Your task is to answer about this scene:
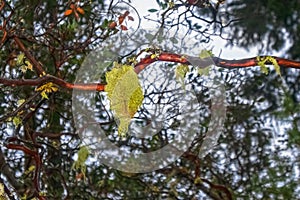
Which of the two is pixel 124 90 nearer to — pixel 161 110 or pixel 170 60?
pixel 170 60

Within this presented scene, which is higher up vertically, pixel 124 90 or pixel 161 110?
pixel 161 110

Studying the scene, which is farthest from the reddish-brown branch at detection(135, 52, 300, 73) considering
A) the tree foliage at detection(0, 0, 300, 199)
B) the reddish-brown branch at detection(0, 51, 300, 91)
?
the tree foliage at detection(0, 0, 300, 199)

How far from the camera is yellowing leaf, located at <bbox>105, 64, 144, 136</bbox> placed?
869 millimetres

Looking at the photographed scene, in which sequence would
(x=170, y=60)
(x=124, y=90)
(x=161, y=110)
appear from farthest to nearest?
(x=161, y=110) < (x=170, y=60) < (x=124, y=90)

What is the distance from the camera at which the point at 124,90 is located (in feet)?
2.88

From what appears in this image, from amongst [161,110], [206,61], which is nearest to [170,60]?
[206,61]

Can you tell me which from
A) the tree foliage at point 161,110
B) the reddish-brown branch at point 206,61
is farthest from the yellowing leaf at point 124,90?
the tree foliage at point 161,110

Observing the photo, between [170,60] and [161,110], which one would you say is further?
[161,110]

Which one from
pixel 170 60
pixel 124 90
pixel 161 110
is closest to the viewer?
pixel 124 90

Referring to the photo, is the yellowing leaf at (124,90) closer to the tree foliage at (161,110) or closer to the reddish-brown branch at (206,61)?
the reddish-brown branch at (206,61)

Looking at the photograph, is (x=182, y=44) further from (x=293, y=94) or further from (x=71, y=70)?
(x=293, y=94)

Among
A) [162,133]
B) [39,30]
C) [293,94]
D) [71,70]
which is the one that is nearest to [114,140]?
[162,133]

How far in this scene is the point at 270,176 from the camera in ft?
6.34

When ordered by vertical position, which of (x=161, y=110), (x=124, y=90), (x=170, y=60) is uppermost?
(x=161, y=110)
